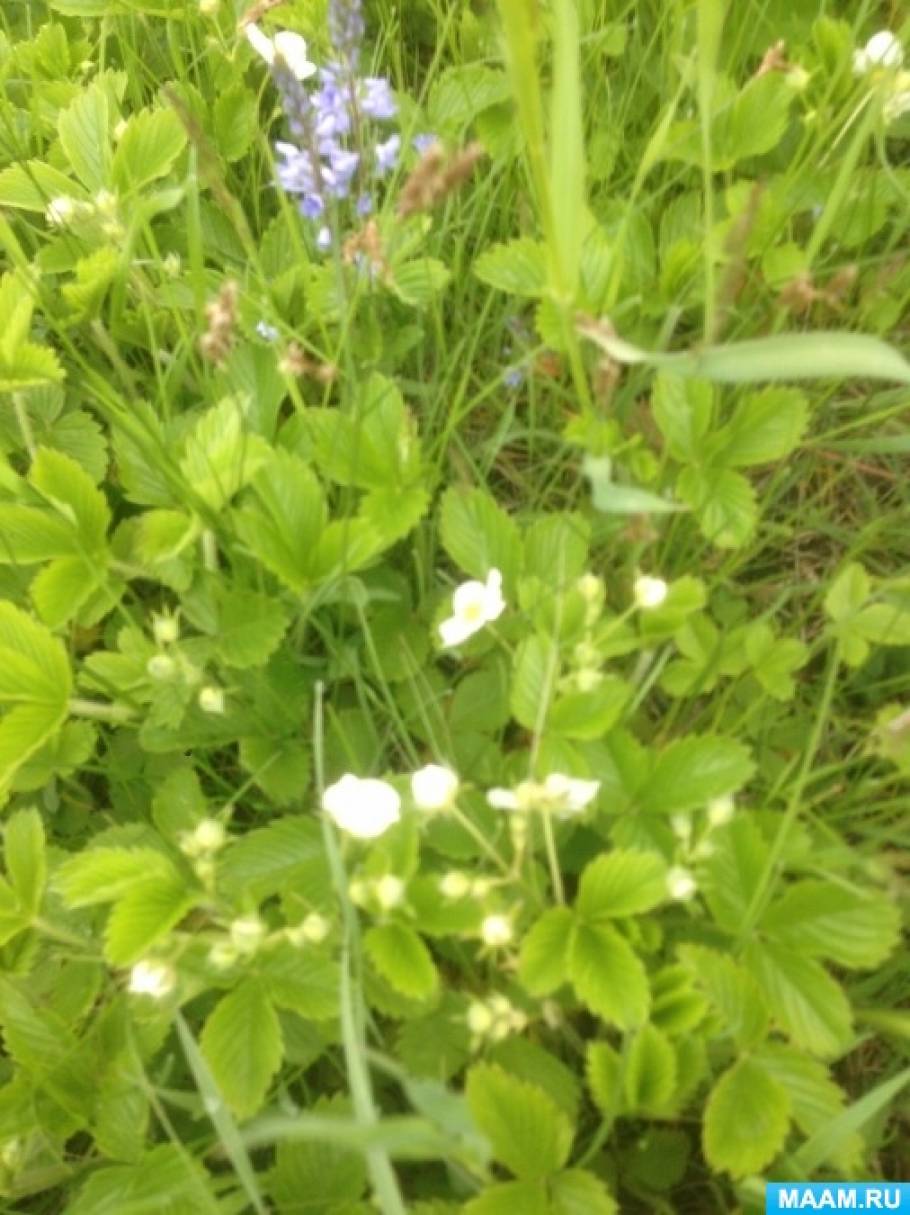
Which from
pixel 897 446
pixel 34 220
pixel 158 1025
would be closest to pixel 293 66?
pixel 34 220

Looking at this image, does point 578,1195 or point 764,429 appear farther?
point 764,429

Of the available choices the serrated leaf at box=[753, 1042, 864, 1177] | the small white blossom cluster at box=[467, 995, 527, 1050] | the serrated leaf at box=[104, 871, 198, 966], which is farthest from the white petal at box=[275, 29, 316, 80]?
the serrated leaf at box=[753, 1042, 864, 1177]

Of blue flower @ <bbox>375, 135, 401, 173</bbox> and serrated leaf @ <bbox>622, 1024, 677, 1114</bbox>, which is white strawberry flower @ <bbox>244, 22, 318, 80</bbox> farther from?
serrated leaf @ <bbox>622, 1024, 677, 1114</bbox>

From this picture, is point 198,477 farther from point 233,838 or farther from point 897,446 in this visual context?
point 897,446

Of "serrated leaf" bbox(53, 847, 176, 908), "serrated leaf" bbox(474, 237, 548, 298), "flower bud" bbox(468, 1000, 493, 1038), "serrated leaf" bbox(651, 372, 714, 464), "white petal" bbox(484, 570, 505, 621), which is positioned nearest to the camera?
"flower bud" bbox(468, 1000, 493, 1038)

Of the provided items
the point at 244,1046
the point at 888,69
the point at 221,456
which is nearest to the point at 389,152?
the point at 221,456

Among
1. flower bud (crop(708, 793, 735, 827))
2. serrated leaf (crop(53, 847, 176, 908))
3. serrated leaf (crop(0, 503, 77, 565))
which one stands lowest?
flower bud (crop(708, 793, 735, 827))

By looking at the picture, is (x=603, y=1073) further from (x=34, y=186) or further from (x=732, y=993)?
(x=34, y=186)
